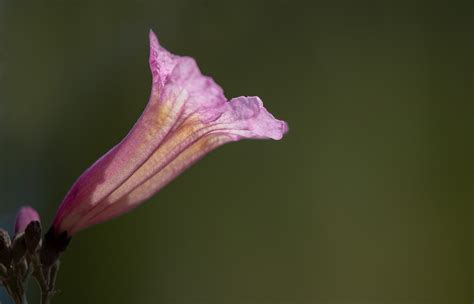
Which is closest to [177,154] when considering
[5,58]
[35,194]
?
[35,194]

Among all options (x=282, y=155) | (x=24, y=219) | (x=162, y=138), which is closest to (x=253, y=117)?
(x=162, y=138)

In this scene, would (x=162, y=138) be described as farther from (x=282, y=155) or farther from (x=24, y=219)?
(x=282, y=155)

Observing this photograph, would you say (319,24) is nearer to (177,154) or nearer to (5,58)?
(5,58)

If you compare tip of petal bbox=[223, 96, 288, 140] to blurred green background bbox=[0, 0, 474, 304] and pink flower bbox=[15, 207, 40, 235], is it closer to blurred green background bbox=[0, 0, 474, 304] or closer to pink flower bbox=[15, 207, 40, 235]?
pink flower bbox=[15, 207, 40, 235]

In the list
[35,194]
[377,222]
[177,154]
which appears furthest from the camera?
[35,194]

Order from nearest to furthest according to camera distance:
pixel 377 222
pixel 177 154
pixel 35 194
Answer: pixel 177 154 < pixel 377 222 < pixel 35 194

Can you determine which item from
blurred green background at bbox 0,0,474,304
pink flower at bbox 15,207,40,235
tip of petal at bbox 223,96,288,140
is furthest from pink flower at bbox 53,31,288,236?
blurred green background at bbox 0,0,474,304
